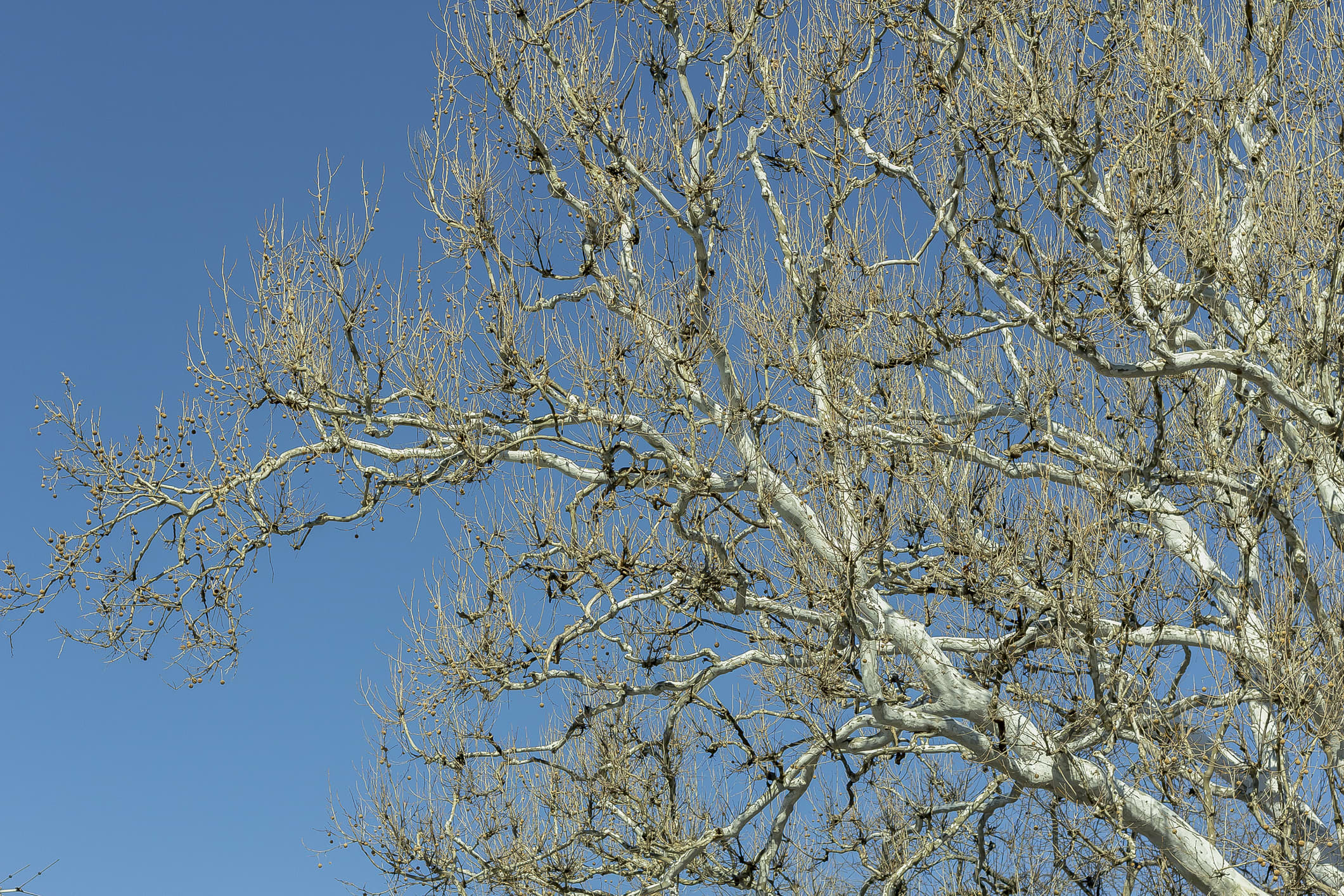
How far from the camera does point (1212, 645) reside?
897 cm

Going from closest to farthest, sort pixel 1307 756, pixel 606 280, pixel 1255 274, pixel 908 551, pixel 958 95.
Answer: pixel 1307 756
pixel 908 551
pixel 1255 274
pixel 606 280
pixel 958 95

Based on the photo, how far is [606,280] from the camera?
10094 millimetres

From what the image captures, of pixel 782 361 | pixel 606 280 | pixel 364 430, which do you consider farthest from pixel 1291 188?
pixel 364 430

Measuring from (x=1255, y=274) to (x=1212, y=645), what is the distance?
3.13 m

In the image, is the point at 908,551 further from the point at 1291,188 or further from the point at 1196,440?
the point at 1291,188

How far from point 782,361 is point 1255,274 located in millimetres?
4028

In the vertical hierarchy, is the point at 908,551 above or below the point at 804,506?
below

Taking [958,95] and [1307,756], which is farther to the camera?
[958,95]

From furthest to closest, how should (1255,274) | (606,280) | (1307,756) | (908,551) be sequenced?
(606,280), (1255,274), (908,551), (1307,756)

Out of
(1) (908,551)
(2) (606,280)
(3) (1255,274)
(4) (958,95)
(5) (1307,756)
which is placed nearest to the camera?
(5) (1307,756)

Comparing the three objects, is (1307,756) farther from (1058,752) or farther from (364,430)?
(364,430)

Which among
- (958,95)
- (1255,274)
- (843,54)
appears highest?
(843,54)

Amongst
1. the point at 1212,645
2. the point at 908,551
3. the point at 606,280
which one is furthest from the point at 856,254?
the point at 1212,645

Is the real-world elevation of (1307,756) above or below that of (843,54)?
below
